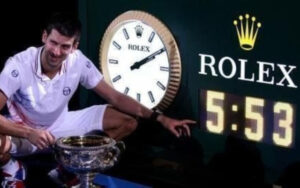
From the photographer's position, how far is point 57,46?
9.64 feet

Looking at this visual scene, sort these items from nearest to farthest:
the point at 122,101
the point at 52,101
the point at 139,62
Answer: the point at 52,101 < the point at 122,101 < the point at 139,62

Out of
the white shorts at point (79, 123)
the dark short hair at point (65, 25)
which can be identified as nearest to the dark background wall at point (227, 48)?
the white shorts at point (79, 123)

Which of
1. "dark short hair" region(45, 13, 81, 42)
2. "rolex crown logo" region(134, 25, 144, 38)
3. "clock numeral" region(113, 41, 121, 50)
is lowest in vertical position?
"clock numeral" region(113, 41, 121, 50)

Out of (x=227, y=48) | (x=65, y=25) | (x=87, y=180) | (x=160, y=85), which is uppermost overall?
(x=65, y=25)

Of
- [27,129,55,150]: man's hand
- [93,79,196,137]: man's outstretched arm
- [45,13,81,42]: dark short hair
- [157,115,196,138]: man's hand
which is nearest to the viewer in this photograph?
[27,129,55,150]: man's hand

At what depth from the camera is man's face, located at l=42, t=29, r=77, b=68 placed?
294 cm

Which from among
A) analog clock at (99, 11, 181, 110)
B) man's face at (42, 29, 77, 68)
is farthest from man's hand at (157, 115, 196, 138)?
man's face at (42, 29, 77, 68)

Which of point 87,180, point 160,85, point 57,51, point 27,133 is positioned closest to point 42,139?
point 27,133

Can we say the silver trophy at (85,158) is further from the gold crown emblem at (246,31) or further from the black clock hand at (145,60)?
the gold crown emblem at (246,31)

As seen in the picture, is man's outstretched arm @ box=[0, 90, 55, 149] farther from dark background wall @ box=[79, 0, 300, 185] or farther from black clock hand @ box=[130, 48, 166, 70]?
dark background wall @ box=[79, 0, 300, 185]

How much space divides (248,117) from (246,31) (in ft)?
1.24

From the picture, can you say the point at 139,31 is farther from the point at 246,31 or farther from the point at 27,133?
the point at 27,133

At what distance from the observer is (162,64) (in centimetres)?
336

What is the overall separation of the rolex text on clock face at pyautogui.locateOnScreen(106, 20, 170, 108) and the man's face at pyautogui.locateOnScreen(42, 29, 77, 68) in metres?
0.49
